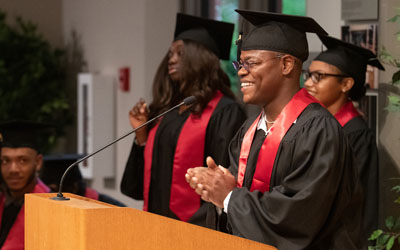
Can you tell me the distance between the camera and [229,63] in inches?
239

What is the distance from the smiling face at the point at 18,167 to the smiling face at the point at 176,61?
1.24 metres

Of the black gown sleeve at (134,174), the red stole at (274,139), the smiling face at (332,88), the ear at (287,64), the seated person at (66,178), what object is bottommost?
the seated person at (66,178)

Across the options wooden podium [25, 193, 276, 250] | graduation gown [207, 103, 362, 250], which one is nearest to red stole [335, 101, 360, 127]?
graduation gown [207, 103, 362, 250]

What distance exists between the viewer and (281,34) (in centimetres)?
296

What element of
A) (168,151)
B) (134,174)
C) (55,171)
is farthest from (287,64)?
(55,171)

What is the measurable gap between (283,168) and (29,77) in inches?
205

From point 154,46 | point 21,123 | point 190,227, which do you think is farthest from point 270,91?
point 154,46

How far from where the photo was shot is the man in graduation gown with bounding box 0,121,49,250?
4836 mm

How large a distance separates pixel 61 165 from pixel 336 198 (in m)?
3.57

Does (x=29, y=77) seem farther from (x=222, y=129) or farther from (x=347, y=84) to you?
(x=347, y=84)

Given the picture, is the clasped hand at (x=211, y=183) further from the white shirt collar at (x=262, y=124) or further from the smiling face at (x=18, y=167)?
the smiling face at (x=18, y=167)

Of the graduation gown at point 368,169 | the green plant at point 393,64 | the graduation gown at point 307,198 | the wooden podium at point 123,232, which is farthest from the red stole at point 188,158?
the wooden podium at point 123,232

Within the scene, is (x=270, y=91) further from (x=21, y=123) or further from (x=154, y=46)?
(x=154, y=46)

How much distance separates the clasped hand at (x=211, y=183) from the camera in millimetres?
2777
